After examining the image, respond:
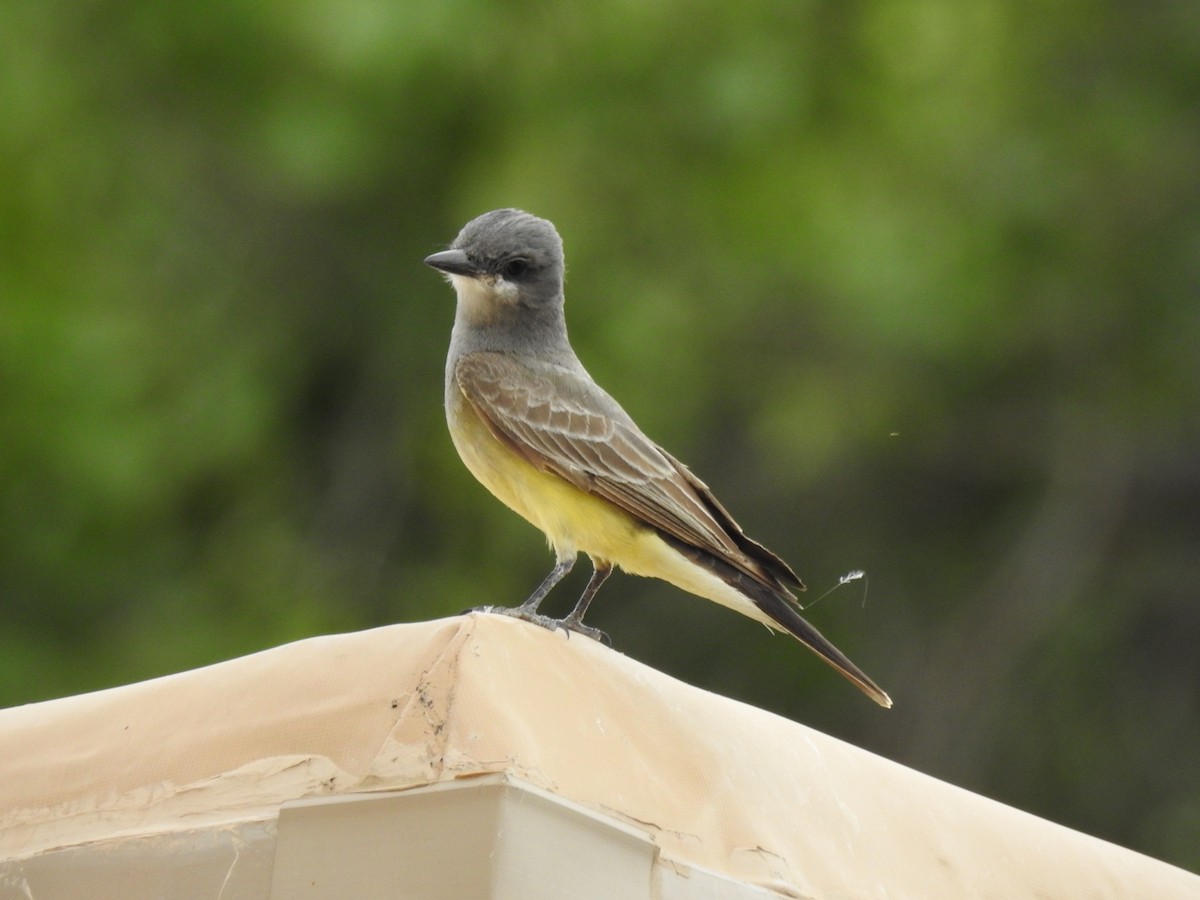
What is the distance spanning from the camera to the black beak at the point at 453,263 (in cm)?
569

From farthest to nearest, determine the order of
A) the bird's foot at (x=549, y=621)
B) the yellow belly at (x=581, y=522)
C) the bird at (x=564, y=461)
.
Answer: the yellow belly at (x=581, y=522) < the bird at (x=564, y=461) < the bird's foot at (x=549, y=621)

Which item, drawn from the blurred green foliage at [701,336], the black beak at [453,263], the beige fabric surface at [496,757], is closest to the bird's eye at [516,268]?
the black beak at [453,263]

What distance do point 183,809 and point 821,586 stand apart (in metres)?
8.63

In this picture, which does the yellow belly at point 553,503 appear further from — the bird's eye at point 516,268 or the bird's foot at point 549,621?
the bird's eye at point 516,268

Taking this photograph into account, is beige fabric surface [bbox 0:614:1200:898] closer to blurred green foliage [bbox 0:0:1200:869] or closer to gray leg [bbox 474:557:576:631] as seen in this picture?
gray leg [bbox 474:557:576:631]

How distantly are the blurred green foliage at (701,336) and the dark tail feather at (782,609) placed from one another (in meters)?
5.77

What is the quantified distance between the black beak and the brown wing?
1.03 ft

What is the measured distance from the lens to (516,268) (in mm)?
5996

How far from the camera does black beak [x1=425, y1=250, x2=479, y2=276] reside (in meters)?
5.69

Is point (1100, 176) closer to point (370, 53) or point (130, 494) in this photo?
point (370, 53)

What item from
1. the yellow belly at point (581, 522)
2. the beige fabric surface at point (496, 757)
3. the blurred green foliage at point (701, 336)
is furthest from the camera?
the blurred green foliage at point (701, 336)

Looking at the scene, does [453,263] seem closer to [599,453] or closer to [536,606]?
[599,453]

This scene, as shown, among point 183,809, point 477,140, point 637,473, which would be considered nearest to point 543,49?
point 477,140

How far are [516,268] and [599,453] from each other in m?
0.98
